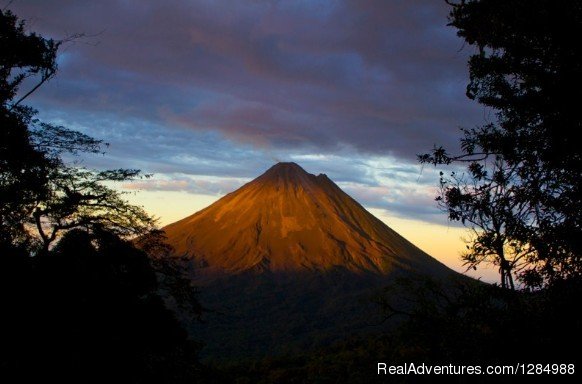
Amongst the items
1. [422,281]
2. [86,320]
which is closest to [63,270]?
[86,320]

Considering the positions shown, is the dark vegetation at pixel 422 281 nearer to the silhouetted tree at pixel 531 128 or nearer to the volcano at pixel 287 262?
the silhouetted tree at pixel 531 128

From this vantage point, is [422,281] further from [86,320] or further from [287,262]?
[287,262]

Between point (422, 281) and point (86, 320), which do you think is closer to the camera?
point (86, 320)

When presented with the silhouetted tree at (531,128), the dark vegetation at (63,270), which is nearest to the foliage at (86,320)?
the dark vegetation at (63,270)

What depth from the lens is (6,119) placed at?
35.5ft

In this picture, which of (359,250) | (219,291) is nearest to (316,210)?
(359,250)

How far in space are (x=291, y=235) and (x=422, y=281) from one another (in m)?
107

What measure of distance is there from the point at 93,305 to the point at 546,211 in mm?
9712

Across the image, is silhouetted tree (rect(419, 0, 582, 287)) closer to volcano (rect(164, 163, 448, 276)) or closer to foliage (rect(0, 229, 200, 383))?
foliage (rect(0, 229, 200, 383))

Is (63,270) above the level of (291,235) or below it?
below

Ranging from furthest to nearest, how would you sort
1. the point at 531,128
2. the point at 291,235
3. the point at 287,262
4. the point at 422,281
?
the point at 291,235
the point at 287,262
the point at 422,281
the point at 531,128

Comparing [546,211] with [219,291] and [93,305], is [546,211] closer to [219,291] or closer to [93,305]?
[93,305]

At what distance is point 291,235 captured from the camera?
121688 millimetres

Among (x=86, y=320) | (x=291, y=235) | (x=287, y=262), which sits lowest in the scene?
(x=86, y=320)
